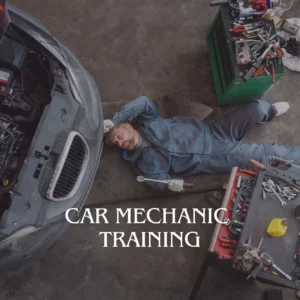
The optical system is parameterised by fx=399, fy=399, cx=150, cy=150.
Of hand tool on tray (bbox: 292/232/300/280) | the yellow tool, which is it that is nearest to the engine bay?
the yellow tool

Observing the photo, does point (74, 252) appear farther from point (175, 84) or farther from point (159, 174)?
point (175, 84)

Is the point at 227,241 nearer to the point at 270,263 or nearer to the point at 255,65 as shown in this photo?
the point at 270,263

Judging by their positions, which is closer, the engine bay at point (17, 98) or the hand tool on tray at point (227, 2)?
the engine bay at point (17, 98)

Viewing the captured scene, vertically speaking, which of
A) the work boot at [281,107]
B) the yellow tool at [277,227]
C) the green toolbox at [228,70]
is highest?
the green toolbox at [228,70]

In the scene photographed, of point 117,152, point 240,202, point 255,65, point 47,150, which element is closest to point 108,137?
point 117,152

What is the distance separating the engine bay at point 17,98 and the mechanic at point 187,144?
20.3 inches

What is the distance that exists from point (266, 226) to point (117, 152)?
1.23 metres

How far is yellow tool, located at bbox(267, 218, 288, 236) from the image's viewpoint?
2.23 m

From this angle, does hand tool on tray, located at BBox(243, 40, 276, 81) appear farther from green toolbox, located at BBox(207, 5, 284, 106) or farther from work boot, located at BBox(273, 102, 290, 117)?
work boot, located at BBox(273, 102, 290, 117)

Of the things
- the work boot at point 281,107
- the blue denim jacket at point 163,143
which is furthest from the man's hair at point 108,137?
the work boot at point 281,107

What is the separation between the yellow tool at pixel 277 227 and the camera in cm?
223

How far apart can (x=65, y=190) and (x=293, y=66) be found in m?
2.04

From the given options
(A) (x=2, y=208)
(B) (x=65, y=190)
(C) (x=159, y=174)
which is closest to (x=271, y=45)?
(C) (x=159, y=174)

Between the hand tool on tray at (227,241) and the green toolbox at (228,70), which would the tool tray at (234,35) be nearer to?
the green toolbox at (228,70)
